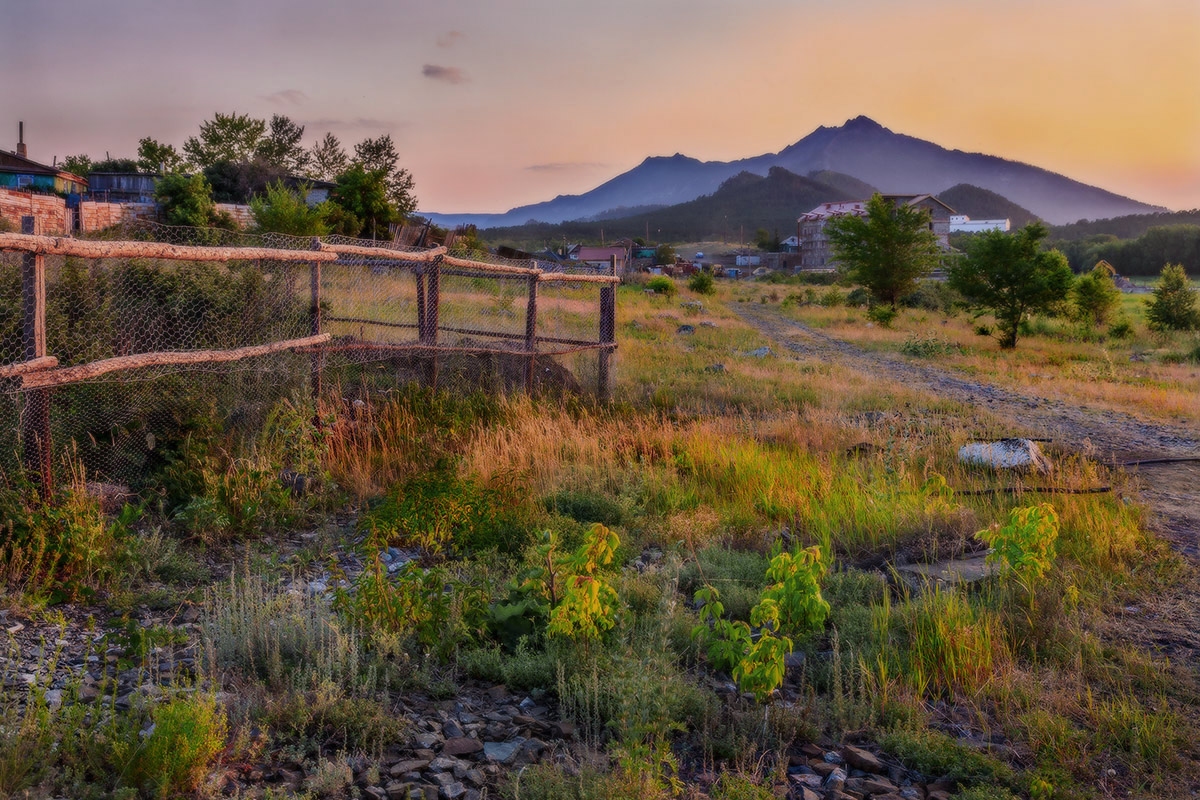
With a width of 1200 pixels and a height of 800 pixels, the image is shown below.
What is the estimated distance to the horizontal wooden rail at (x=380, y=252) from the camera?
6.67 m

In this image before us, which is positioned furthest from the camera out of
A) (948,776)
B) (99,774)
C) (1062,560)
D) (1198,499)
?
(1198,499)

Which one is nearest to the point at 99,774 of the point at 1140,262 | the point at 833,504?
the point at 833,504

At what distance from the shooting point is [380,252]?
7188 millimetres

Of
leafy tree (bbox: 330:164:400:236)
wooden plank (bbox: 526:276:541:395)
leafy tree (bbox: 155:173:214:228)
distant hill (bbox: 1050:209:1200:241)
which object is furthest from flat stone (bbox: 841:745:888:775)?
distant hill (bbox: 1050:209:1200:241)

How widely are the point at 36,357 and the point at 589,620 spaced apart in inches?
142

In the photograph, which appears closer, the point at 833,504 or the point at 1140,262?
the point at 833,504

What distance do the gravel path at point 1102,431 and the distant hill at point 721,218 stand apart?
99.1 m

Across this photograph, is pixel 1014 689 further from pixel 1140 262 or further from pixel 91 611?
pixel 1140 262

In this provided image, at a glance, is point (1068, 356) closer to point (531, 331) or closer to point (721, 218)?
point (531, 331)

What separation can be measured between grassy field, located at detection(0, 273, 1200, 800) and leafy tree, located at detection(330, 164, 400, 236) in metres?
35.0

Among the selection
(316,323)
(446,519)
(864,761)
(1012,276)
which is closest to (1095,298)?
(1012,276)

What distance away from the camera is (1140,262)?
80.5 meters

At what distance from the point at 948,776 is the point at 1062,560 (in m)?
2.89

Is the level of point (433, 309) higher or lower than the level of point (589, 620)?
higher
